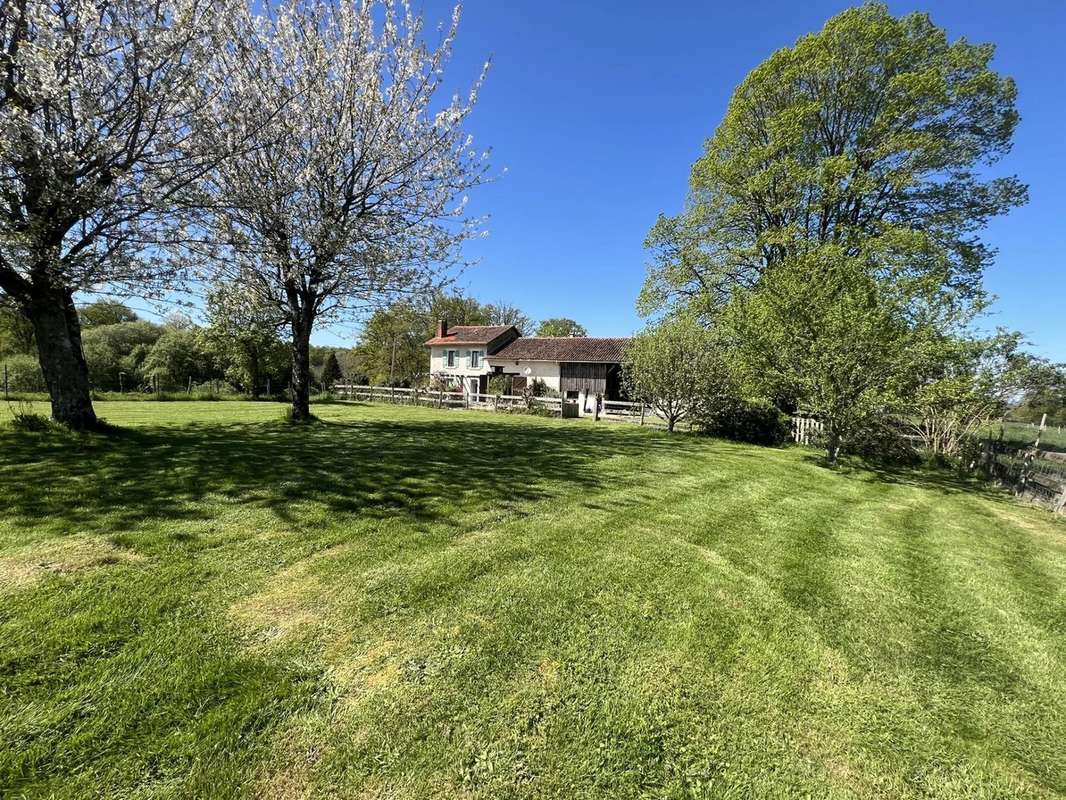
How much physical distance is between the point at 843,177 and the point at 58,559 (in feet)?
70.3

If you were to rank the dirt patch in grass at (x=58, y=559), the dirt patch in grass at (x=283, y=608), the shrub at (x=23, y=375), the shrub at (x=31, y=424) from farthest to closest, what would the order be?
the shrub at (x=23, y=375) < the shrub at (x=31, y=424) < the dirt patch in grass at (x=58, y=559) < the dirt patch in grass at (x=283, y=608)

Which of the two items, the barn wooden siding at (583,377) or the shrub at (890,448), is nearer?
the shrub at (890,448)

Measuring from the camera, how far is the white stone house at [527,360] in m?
30.7

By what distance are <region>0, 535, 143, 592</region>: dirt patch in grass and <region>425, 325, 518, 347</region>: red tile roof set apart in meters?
32.5

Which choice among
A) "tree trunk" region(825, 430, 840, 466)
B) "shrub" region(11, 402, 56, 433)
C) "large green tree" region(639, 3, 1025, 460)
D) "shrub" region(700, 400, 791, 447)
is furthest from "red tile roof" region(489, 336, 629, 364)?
"shrub" region(11, 402, 56, 433)

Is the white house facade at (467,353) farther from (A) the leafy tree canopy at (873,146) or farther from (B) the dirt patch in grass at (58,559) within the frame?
(B) the dirt patch in grass at (58,559)

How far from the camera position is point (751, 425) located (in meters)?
15.4

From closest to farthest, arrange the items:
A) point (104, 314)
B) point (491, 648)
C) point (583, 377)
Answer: point (491, 648), point (583, 377), point (104, 314)

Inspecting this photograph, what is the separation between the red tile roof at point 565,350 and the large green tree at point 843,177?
12.5 metres

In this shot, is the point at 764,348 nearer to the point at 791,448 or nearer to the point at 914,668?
the point at 791,448

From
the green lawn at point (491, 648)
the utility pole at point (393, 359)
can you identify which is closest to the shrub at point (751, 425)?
the green lawn at point (491, 648)

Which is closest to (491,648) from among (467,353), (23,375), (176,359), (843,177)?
(843,177)

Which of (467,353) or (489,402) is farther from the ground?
(467,353)

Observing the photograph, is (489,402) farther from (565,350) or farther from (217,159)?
(217,159)
